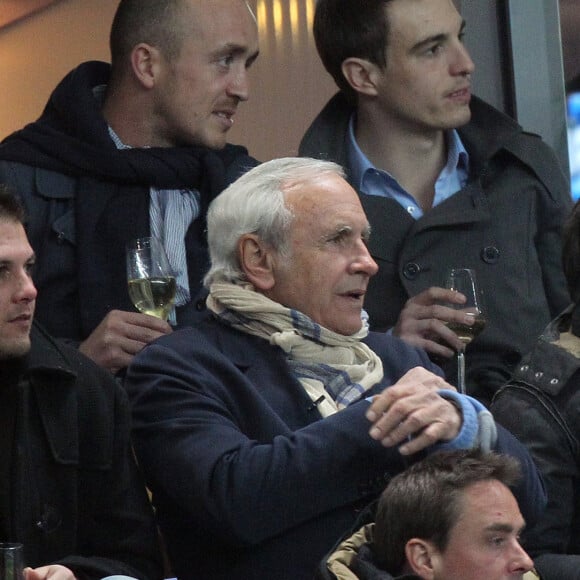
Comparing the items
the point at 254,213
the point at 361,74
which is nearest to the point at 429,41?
the point at 361,74

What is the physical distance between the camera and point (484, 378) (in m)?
4.52

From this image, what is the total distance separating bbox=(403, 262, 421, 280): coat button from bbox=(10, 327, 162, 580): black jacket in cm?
120

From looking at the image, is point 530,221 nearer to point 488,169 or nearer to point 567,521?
point 488,169

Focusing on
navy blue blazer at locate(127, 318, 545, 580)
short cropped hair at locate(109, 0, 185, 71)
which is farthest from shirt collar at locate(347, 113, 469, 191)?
navy blue blazer at locate(127, 318, 545, 580)

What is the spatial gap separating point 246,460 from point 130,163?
141cm

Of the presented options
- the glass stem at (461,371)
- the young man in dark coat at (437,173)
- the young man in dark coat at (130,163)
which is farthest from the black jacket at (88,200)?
the glass stem at (461,371)

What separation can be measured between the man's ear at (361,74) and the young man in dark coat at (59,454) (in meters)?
1.56

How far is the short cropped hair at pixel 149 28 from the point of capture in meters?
4.92

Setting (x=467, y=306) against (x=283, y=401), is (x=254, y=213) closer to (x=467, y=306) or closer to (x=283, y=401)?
(x=283, y=401)

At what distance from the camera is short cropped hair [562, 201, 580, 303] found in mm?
3979

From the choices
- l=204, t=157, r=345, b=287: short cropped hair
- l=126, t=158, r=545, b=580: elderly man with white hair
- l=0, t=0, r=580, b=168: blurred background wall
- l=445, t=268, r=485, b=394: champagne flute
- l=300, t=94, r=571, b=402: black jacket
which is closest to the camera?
l=126, t=158, r=545, b=580: elderly man with white hair

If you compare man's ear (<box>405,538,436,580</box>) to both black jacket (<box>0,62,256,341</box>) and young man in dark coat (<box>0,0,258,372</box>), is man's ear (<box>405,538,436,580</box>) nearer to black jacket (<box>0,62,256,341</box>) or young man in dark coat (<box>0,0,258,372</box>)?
young man in dark coat (<box>0,0,258,372</box>)

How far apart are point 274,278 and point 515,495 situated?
0.71 meters

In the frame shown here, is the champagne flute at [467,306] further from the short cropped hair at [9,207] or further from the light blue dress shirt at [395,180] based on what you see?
the short cropped hair at [9,207]
